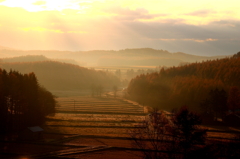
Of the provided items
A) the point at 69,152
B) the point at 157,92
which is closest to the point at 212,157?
the point at 69,152

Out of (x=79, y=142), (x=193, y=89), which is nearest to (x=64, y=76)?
(x=193, y=89)

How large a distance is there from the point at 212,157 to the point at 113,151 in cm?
1124

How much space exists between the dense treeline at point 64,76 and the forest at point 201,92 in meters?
58.5

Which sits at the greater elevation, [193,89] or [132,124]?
[193,89]

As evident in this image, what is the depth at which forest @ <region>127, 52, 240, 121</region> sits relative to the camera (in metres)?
44.5

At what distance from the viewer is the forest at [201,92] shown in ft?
146

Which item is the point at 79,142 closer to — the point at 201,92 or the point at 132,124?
the point at 132,124

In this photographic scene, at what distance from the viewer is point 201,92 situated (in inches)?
2105

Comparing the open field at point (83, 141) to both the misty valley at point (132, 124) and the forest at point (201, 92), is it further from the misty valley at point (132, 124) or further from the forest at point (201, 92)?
the forest at point (201, 92)

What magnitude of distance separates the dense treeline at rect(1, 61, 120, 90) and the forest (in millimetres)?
58528

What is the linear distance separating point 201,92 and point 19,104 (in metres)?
33.8

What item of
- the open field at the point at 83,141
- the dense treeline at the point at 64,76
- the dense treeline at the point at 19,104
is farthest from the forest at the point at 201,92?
the dense treeline at the point at 64,76

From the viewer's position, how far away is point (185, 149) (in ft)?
48.3

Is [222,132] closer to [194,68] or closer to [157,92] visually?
[157,92]
